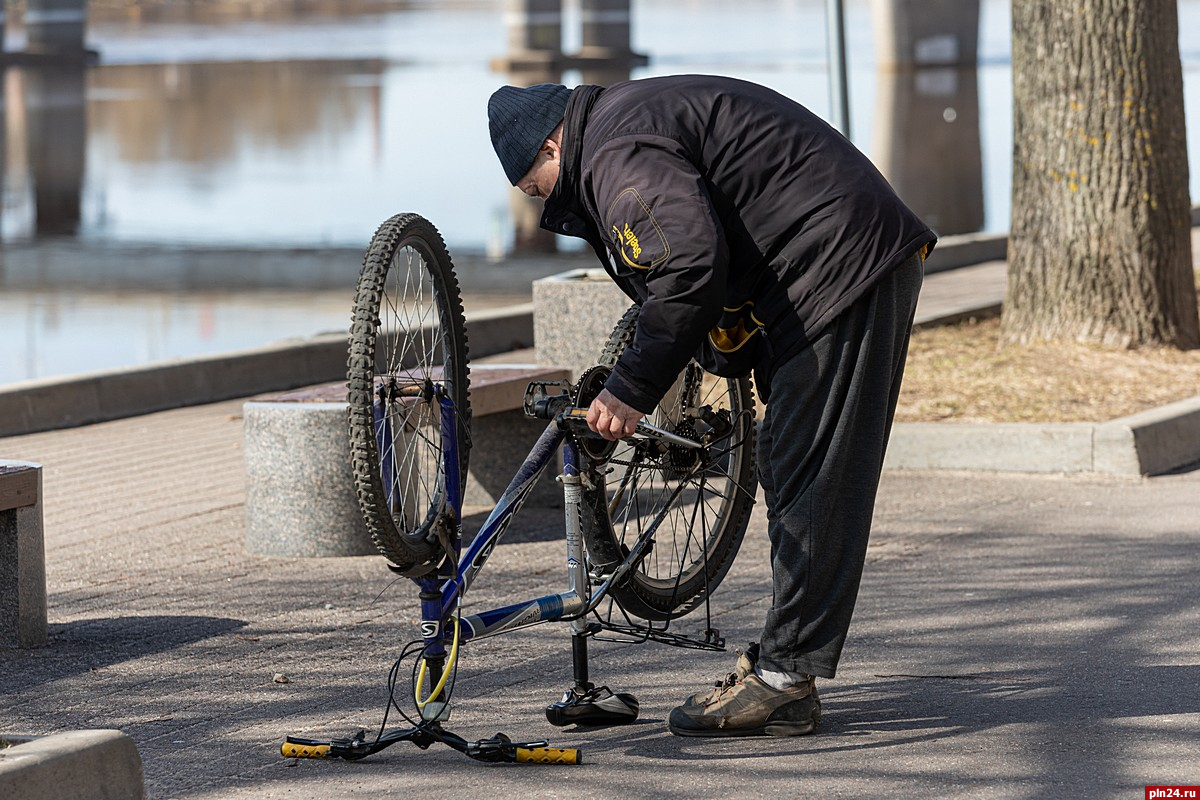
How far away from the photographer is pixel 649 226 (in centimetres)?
426

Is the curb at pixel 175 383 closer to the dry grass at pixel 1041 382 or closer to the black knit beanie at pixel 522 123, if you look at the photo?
the dry grass at pixel 1041 382

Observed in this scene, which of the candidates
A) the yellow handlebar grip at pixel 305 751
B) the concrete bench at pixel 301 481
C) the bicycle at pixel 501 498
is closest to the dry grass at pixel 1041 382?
the concrete bench at pixel 301 481

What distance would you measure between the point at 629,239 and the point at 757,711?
1246 mm

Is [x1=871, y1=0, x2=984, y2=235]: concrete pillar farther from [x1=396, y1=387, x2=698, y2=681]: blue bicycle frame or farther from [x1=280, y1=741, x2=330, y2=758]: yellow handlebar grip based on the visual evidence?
[x1=280, y1=741, x2=330, y2=758]: yellow handlebar grip

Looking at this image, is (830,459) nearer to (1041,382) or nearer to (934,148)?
(1041,382)

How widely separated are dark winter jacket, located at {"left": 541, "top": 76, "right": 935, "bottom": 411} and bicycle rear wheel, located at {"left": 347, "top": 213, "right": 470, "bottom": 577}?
1.49 feet

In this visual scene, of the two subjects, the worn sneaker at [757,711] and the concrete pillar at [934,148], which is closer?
the worn sneaker at [757,711]

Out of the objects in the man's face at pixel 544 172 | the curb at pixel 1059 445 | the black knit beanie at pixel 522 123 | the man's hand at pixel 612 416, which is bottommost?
the curb at pixel 1059 445

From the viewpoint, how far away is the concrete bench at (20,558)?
560cm

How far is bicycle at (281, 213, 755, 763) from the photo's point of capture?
4441 millimetres

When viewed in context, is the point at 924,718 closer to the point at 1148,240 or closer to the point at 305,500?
the point at 305,500

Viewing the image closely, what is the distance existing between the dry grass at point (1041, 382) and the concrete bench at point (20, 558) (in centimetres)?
423

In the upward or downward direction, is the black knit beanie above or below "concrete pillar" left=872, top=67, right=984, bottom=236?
below

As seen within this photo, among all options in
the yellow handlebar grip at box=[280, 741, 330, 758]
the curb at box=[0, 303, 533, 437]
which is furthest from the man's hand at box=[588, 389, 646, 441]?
the curb at box=[0, 303, 533, 437]
